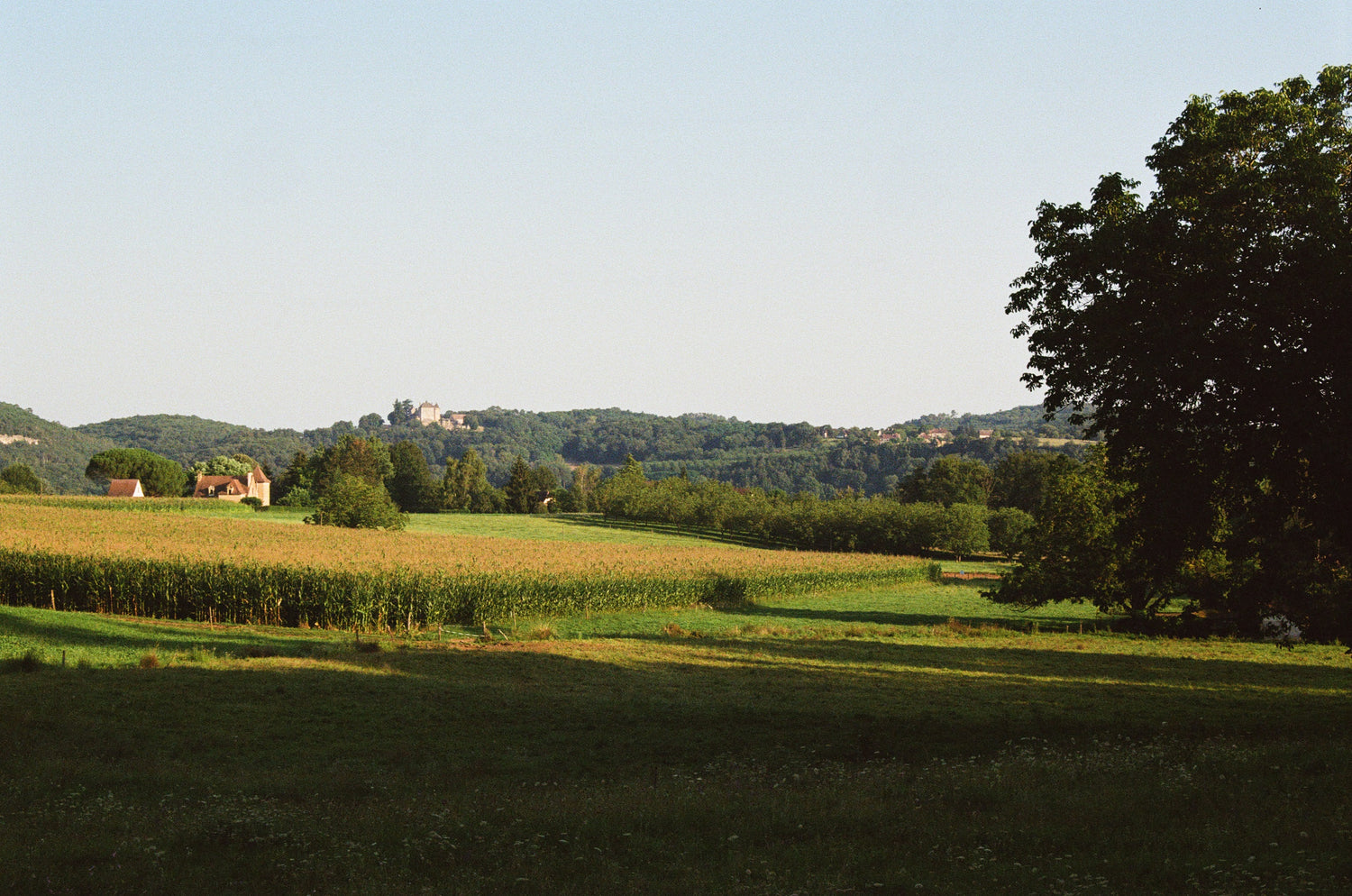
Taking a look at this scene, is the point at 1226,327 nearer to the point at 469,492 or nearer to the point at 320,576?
the point at 320,576

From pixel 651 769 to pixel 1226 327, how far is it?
1204 cm

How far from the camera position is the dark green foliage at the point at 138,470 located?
13362 cm

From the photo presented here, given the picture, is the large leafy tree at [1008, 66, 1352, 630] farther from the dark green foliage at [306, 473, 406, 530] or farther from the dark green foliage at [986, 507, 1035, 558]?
the dark green foliage at [986, 507, 1035, 558]

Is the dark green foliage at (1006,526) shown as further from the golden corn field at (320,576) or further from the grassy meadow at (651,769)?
the grassy meadow at (651,769)

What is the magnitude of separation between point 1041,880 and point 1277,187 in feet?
45.5

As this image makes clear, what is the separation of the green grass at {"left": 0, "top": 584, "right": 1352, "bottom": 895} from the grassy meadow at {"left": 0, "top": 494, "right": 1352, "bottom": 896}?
2.3 inches

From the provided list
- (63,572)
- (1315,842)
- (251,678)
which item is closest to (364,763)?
(251,678)

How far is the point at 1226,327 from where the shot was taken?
17.2 m

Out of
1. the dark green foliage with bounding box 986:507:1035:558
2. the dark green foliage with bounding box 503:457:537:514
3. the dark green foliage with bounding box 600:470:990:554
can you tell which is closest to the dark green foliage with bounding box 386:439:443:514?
the dark green foliage with bounding box 503:457:537:514

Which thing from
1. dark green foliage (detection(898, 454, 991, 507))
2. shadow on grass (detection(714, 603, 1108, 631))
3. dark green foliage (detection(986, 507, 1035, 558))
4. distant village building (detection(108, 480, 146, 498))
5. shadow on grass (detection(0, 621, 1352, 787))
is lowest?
shadow on grass (detection(714, 603, 1108, 631))

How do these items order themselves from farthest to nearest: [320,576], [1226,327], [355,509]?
[355,509]
[320,576]
[1226,327]

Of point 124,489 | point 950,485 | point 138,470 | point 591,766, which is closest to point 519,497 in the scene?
point 124,489

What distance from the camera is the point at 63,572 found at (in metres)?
37.0

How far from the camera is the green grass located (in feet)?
28.6
